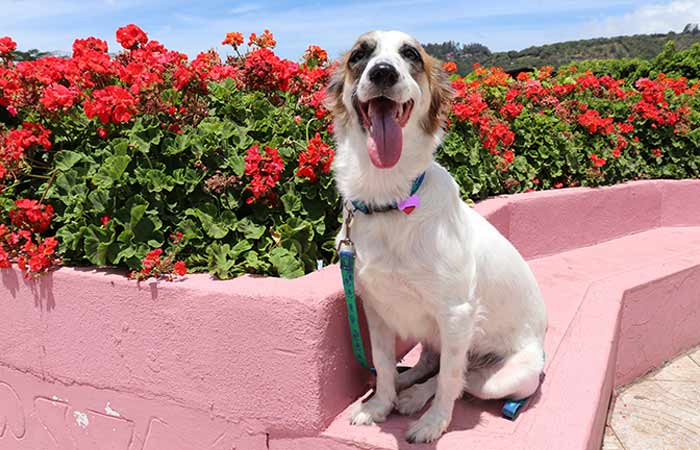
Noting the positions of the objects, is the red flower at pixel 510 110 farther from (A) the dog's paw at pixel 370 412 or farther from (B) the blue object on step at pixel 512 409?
(A) the dog's paw at pixel 370 412

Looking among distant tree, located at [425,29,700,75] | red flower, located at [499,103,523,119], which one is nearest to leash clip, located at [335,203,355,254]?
red flower, located at [499,103,523,119]

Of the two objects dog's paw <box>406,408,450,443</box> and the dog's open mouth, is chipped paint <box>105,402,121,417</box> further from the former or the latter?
the dog's open mouth

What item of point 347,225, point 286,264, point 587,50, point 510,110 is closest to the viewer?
point 347,225

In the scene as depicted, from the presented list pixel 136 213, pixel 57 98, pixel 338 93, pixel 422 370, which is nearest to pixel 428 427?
pixel 422 370

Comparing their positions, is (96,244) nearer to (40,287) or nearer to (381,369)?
(40,287)

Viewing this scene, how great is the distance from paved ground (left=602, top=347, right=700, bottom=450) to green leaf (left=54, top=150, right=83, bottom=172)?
316 centimetres

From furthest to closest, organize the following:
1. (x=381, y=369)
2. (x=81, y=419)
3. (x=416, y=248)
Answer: (x=81, y=419), (x=381, y=369), (x=416, y=248)

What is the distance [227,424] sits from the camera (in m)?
2.32

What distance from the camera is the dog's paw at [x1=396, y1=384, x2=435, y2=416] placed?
236 cm

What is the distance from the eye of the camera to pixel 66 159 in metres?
2.86

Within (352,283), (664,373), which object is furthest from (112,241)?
(664,373)

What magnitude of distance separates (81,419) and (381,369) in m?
1.44

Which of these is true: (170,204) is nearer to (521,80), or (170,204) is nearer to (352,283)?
(352,283)

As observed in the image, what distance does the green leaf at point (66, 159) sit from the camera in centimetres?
284
